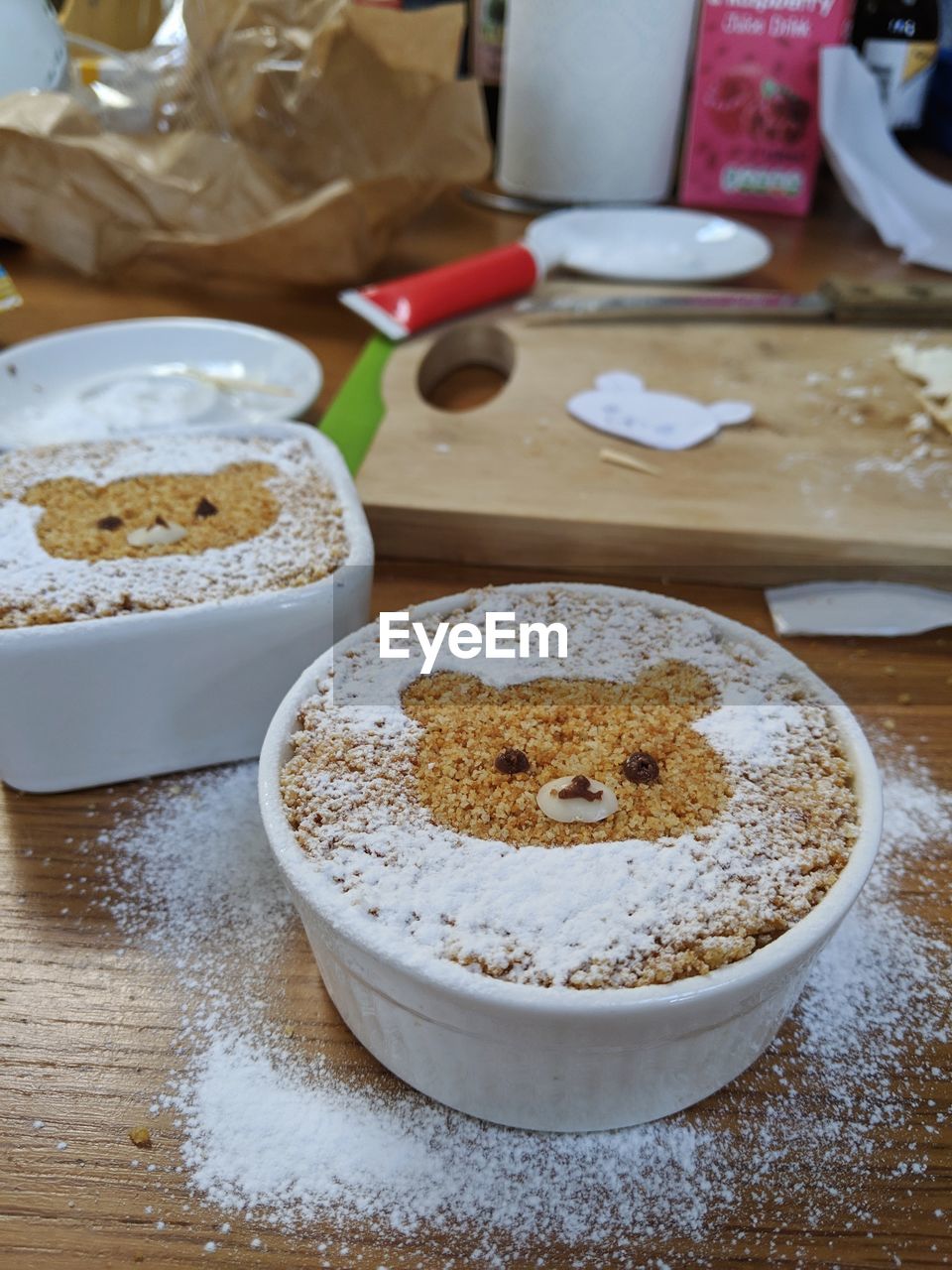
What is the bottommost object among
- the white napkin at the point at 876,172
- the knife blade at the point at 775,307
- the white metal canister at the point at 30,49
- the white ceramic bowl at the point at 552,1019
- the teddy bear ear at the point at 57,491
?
the white ceramic bowl at the point at 552,1019

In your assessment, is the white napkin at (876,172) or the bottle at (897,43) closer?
the white napkin at (876,172)

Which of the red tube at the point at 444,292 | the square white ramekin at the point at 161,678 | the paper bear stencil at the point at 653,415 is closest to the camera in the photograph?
the square white ramekin at the point at 161,678

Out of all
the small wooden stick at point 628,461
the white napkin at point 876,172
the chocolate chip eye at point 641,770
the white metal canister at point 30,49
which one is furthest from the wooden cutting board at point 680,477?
the white metal canister at point 30,49

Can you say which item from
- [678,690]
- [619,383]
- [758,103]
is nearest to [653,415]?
[619,383]

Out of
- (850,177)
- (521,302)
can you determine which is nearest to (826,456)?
(521,302)

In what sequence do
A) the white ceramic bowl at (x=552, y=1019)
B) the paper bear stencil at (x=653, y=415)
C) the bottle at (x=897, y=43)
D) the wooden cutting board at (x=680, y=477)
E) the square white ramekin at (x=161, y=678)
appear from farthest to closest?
the bottle at (x=897, y=43)
the paper bear stencil at (x=653, y=415)
the wooden cutting board at (x=680, y=477)
the square white ramekin at (x=161, y=678)
the white ceramic bowl at (x=552, y=1019)

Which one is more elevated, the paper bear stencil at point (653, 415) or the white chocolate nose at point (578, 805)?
the paper bear stencil at point (653, 415)

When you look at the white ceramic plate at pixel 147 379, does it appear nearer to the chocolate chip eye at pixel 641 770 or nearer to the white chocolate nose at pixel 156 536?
the white chocolate nose at pixel 156 536
